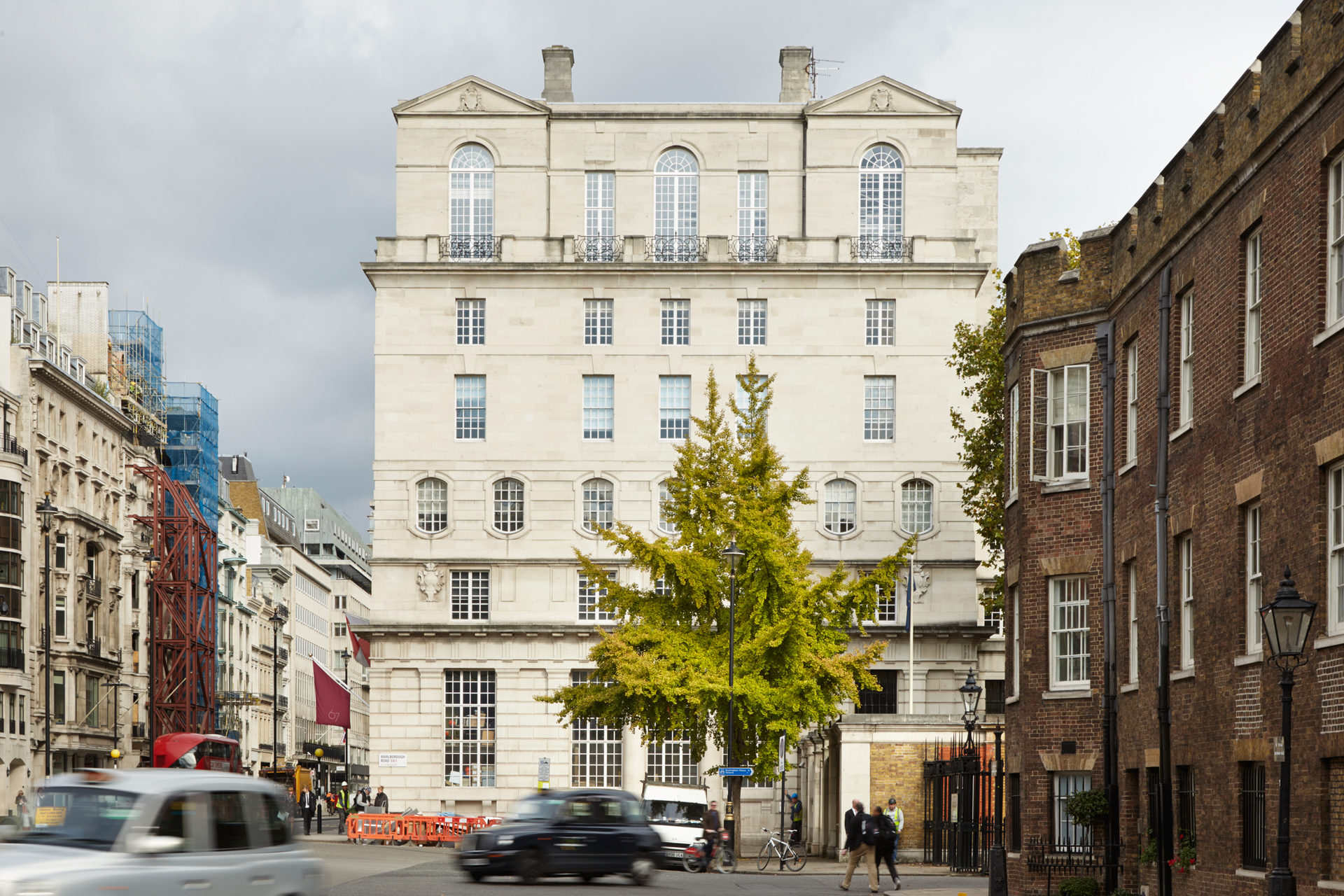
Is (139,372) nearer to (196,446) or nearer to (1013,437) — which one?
(196,446)

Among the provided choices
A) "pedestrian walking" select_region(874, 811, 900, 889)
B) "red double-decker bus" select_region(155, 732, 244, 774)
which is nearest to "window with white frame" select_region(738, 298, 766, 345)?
"red double-decker bus" select_region(155, 732, 244, 774)

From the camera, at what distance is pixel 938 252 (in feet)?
223

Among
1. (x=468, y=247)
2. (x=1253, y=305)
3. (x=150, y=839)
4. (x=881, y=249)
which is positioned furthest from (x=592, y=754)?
(x=150, y=839)

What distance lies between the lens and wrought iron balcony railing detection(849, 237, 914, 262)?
6800cm

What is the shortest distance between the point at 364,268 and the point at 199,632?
37502 mm

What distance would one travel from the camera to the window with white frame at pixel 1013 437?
31609mm

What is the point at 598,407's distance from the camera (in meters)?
67.8

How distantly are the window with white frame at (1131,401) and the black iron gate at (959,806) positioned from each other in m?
11.9

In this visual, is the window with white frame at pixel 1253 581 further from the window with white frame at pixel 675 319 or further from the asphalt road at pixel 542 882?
the window with white frame at pixel 675 319

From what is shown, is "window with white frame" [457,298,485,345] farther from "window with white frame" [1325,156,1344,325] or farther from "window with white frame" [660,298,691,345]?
"window with white frame" [1325,156,1344,325]

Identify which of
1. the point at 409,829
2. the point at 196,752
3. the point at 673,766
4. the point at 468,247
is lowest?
the point at 409,829

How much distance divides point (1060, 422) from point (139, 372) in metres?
78.0

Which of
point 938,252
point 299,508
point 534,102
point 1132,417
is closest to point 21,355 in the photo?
point 534,102

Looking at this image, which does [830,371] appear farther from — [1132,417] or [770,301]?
[1132,417]
